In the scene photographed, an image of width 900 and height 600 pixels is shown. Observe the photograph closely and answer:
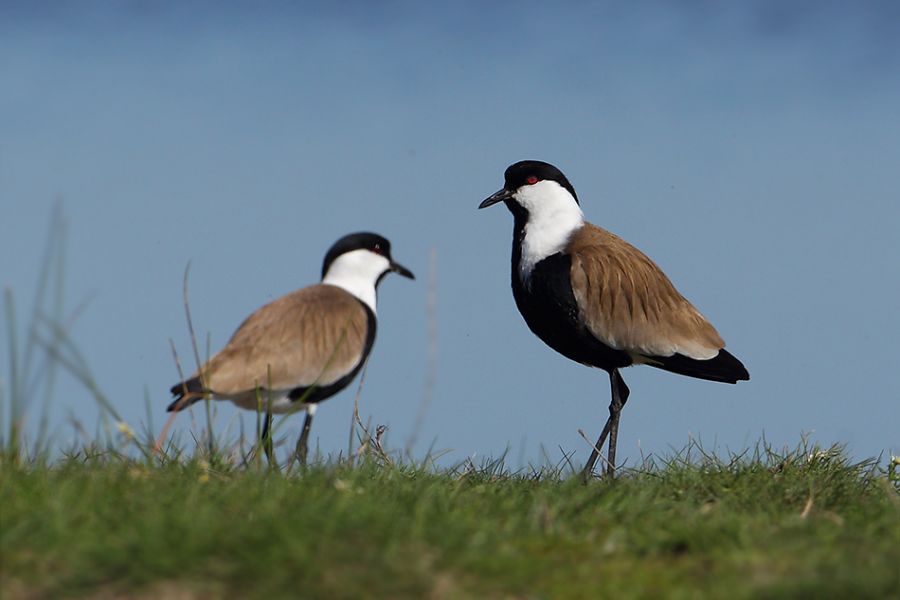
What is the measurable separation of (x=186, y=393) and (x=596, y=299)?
278cm

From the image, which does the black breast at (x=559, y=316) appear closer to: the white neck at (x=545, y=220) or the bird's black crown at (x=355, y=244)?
the white neck at (x=545, y=220)

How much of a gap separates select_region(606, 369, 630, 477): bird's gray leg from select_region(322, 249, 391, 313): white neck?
1.88 m

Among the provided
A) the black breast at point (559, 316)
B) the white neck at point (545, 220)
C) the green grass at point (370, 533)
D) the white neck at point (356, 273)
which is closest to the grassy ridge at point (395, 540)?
the green grass at point (370, 533)

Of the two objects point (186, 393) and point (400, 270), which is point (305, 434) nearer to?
point (186, 393)

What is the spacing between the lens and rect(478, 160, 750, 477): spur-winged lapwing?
23.9 feet

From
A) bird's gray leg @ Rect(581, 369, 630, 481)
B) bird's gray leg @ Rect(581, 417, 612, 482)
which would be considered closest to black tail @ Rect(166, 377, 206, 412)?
bird's gray leg @ Rect(581, 417, 612, 482)

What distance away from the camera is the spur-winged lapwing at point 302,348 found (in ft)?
19.1

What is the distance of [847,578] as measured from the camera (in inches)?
151

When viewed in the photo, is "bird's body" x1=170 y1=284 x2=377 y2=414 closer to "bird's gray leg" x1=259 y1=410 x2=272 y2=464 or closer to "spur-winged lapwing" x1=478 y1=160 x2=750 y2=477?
"bird's gray leg" x1=259 y1=410 x2=272 y2=464

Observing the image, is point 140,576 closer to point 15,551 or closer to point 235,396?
point 15,551

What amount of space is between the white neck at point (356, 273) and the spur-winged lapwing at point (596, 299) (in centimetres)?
126

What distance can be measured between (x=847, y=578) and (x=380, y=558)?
5.16 ft

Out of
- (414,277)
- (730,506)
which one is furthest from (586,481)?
(414,277)

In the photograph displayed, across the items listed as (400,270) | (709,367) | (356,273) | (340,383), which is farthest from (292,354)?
(709,367)
